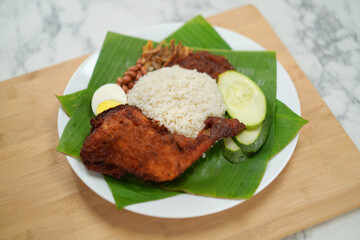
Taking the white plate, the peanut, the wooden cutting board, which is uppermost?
the peanut

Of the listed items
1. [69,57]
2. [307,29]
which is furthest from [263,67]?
[69,57]

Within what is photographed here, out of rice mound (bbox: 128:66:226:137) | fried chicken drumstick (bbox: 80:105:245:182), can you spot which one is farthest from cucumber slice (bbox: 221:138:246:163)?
rice mound (bbox: 128:66:226:137)

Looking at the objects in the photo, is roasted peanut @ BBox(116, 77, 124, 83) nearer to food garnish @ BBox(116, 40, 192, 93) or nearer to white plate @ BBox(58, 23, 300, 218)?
food garnish @ BBox(116, 40, 192, 93)

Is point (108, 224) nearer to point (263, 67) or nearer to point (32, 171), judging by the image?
point (32, 171)

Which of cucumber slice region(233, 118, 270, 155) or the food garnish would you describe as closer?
cucumber slice region(233, 118, 270, 155)

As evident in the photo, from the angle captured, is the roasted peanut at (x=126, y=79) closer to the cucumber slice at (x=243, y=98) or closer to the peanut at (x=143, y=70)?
the peanut at (x=143, y=70)

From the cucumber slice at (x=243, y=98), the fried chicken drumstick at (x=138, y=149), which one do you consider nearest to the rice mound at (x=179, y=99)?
the cucumber slice at (x=243, y=98)
